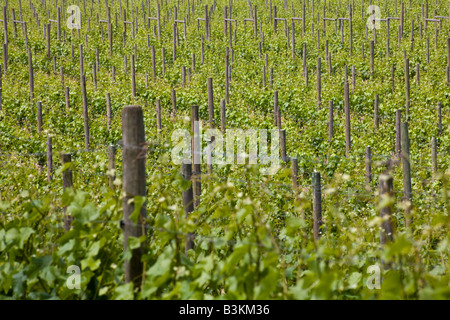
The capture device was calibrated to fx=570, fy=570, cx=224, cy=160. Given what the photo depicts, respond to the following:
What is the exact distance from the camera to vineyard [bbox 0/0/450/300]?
9.46 ft

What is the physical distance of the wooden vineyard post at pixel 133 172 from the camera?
3.01 meters

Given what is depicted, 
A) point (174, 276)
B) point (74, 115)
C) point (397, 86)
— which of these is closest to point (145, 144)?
point (174, 276)

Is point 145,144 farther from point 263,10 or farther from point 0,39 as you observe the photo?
point 263,10

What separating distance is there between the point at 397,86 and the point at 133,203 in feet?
45.7

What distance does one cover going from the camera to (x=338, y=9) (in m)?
26.0

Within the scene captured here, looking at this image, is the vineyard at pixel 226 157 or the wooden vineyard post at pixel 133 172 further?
the wooden vineyard post at pixel 133 172

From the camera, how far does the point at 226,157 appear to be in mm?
9281

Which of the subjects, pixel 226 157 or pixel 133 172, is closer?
pixel 133 172

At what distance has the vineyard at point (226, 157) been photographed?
288 centimetres

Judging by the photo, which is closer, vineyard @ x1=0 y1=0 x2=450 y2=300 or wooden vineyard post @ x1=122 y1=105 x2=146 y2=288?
vineyard @ x1=0 y1=0 x2=450 y2=300

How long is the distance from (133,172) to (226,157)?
20.5 ft

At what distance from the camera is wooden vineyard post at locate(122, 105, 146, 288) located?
3.01 m

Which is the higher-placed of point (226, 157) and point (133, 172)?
point (133, 172)
